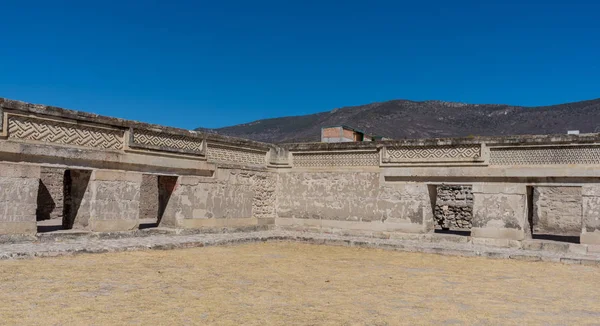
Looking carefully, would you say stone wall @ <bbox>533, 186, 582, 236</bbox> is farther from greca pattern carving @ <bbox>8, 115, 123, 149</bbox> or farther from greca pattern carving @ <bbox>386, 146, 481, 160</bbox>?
greca pattern carving @ <bbox>8, 115, 123, 149</bbox>

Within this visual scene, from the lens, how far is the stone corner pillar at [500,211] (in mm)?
9555

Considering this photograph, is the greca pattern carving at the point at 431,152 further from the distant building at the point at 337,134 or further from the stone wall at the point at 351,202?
the distant building at the point at 337,134

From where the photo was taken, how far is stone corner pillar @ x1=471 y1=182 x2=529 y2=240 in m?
9.55

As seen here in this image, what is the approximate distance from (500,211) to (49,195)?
12.1 metres

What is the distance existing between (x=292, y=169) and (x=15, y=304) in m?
8.52

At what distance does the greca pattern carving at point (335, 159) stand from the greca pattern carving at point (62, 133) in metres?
4.51

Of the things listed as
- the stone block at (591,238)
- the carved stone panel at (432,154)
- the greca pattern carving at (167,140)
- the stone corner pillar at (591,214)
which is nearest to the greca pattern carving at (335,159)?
the carved stone panel at (432,154)

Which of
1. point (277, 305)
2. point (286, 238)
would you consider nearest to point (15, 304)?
point (277, 305)

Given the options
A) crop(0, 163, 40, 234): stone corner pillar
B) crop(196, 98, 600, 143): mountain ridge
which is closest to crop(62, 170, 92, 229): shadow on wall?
crop(0, 163, 40, 234): stone corner pillar

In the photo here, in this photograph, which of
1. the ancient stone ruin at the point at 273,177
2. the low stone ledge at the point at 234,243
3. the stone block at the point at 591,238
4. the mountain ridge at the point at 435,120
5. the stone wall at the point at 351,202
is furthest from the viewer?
the mountain ridge at the point at 435,120

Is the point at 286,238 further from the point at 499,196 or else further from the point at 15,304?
the point at 15,304

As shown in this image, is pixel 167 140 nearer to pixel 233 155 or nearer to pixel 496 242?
pixel 233 155

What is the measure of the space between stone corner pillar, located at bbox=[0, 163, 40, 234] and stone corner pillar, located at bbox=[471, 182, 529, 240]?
7.98 meters

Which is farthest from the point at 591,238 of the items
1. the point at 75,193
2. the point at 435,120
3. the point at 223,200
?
the point at 435,120
